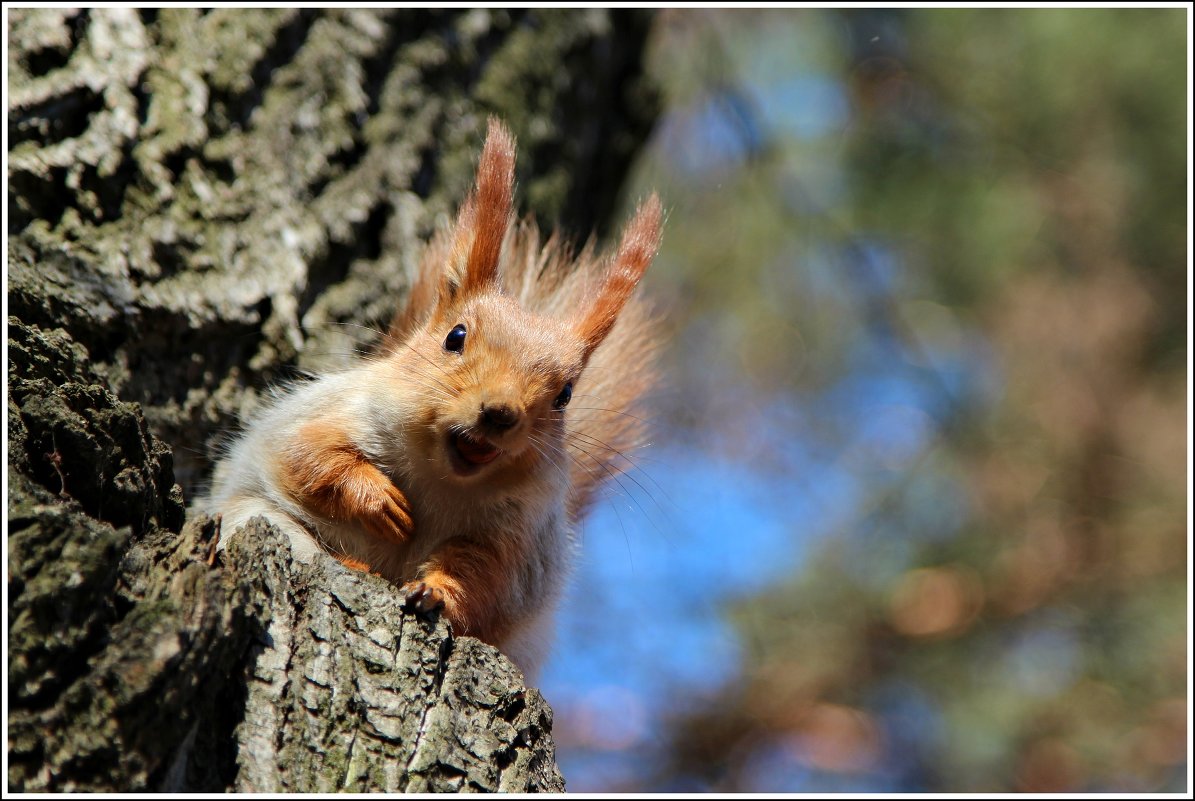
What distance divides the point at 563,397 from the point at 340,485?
418 mm

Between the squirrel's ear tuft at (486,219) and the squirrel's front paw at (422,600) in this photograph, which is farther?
Answer: the squirrel's ear tuft at (486,219)

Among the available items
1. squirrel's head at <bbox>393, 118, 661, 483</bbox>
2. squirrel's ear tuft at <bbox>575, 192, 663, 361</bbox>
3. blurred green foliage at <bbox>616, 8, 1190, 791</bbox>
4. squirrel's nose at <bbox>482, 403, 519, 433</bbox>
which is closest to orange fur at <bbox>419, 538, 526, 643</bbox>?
squirrel's head at <bbox>393, 118, 661, 483</bbox>

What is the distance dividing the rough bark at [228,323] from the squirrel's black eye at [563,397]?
1.44 ft

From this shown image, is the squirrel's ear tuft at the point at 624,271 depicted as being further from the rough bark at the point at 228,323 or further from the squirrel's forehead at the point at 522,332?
the rough bark at the point at 228,323

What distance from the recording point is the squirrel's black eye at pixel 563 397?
192cm

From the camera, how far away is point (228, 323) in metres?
1.87

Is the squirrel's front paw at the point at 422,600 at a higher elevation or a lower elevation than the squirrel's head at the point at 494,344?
lower

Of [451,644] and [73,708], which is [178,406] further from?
A: [73,708]

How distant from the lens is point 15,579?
1.05 metres

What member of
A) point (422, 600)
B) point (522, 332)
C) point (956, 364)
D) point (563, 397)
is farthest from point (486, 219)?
point (956, 364)

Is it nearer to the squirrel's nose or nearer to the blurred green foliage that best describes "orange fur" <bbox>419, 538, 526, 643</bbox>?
the squirrel's nose

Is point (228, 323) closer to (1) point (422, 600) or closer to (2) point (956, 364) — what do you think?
(1) point (422, 600)

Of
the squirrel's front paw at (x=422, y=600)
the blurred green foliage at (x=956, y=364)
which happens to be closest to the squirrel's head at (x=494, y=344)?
the squirrel's front paw at (x=422, y=600)

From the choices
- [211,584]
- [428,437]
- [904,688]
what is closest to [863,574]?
[904,688]
